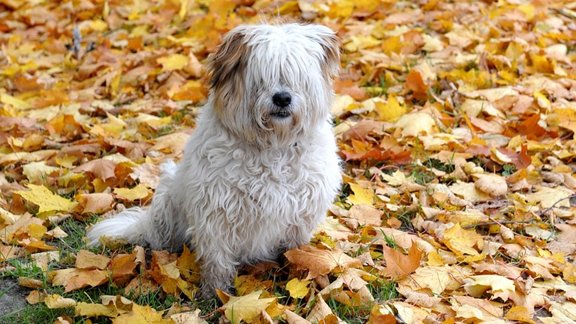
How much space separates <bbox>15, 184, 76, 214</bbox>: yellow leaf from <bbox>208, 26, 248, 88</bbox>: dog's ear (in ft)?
4.88

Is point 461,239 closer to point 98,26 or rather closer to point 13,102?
point 13,102

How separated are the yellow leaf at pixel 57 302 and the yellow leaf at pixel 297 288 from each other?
100 cm

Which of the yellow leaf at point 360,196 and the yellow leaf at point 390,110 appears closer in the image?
the yellow leaf at point 360,196

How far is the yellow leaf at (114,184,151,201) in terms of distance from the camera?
4.76 metres

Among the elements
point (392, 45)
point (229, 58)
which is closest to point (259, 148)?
point (229, 58)

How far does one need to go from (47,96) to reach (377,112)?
2742mm

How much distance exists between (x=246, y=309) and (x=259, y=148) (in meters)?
0.74

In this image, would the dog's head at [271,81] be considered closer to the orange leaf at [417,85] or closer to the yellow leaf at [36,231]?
the yellow leaf at [36,231]

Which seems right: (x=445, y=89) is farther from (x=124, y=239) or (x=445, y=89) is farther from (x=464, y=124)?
(x=124, y=239)

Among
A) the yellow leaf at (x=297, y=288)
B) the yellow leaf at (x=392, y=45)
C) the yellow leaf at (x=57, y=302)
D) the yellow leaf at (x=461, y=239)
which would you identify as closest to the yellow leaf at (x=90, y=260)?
the yellow leaf at (x=57, y=302)

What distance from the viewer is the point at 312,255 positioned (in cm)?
389

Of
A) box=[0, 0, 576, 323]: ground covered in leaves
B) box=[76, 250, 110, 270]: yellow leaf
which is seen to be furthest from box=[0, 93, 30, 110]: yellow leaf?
box=[76, 250, 110, 270]: yellow leaf

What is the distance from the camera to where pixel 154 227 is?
4254 millimetres

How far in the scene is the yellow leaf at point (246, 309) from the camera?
11.4ft
